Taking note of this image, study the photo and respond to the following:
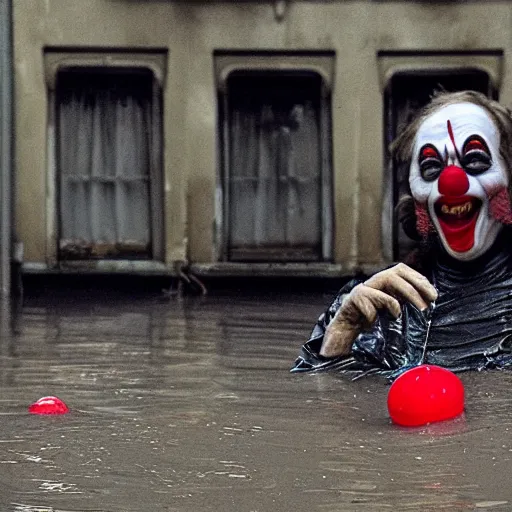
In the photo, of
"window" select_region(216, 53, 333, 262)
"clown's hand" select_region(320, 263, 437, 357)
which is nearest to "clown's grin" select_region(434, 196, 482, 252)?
"clown's hand" select_region(320, 263, 437, 357)

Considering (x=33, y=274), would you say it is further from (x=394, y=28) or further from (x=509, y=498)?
(x=509, y=498)

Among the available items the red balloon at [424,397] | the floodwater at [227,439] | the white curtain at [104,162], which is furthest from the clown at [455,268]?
the white curtain at [104,162]

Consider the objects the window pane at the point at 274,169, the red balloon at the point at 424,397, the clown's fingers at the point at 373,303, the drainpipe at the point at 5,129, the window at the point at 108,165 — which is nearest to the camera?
the red balloon at the point at 424,397

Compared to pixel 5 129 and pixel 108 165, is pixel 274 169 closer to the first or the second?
pixel 108 165

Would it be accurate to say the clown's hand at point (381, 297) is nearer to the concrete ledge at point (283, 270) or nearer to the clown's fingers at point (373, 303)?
the clown's fingers at point (373, 303)

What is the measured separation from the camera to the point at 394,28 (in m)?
18.4

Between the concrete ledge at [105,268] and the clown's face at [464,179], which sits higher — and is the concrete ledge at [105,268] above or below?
below

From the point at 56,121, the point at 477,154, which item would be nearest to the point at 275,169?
the point at 56,121

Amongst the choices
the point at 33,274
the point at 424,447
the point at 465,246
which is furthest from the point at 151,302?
the point at 424,447

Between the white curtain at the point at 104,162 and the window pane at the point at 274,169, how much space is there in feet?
3.24

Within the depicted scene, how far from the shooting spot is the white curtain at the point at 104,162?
1881cm

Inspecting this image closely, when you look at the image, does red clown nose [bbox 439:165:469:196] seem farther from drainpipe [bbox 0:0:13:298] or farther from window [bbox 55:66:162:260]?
window [bbox 55:66:162:260]

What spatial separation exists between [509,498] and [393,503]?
0.42 m

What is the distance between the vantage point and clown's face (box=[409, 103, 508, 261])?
8.95 metres
